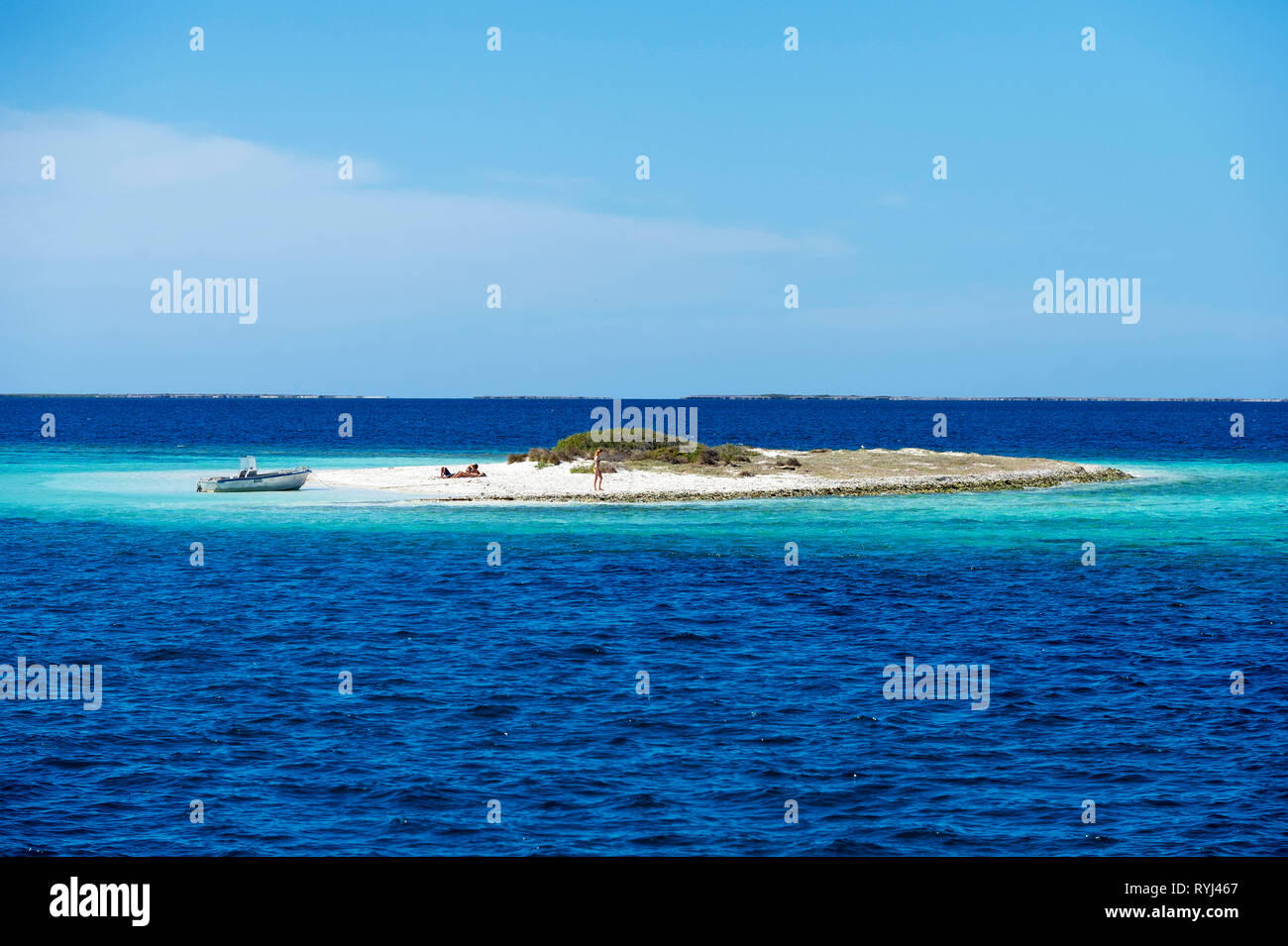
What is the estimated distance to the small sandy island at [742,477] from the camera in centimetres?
5697

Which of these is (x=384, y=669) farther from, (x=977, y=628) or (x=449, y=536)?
(x=449, y=536)

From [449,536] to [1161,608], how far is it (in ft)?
80.7

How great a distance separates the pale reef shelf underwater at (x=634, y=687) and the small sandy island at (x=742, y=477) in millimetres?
8483

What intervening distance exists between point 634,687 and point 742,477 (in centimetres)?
4057

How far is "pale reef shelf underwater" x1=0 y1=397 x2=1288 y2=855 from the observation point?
15.3 metres

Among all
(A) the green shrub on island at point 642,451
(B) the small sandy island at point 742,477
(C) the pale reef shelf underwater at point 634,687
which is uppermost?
(A) the green shrub on island at point 642,451

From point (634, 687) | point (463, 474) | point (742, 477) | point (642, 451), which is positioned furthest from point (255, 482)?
point (634, 687)

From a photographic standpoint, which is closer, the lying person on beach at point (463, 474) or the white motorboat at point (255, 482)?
the white motorboat at point (255, 482)

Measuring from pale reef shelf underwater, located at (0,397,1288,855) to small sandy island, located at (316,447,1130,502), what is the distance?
8483 mm

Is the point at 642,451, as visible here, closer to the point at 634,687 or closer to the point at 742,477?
the point at 742,477

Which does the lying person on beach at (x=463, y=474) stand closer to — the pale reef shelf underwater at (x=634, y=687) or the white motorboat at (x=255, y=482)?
the white motorboat at (x=255, y=482)

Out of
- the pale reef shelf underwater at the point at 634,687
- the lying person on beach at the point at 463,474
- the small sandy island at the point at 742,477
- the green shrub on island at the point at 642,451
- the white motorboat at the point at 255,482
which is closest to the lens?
the pale reef shelf underwater at the point at 634,687

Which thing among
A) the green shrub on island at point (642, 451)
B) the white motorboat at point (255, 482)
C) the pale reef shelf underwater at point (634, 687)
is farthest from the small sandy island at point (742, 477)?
the pale reef shelf underwater at point (634, 687)
